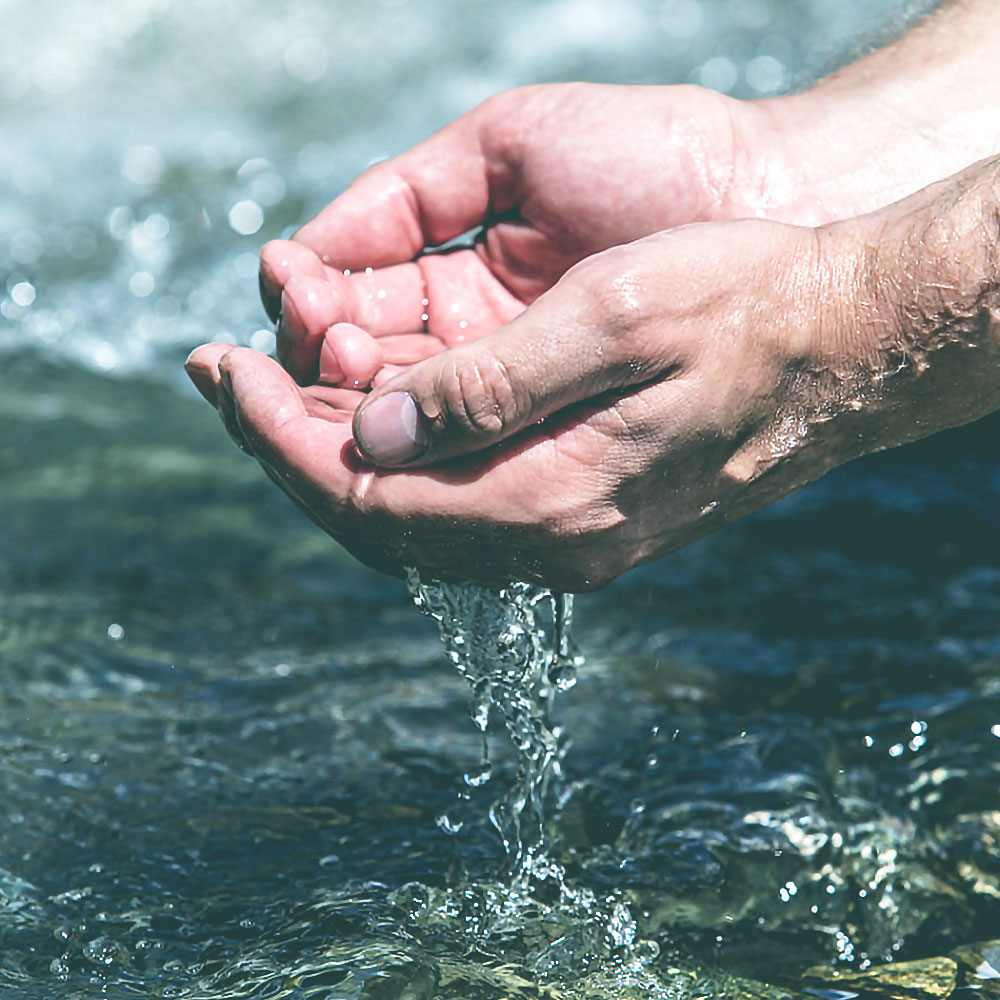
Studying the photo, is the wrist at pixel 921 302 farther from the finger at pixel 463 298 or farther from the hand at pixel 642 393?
the finger at pixel 463 298

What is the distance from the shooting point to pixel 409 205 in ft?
9.02

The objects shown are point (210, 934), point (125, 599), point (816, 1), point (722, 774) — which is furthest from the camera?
point (816, 1)

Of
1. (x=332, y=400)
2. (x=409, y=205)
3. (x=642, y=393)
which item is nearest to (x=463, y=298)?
(x=409, y=205)

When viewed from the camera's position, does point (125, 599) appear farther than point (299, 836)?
Yes

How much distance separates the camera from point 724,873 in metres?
2.55

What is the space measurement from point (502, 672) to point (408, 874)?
17.3 inches

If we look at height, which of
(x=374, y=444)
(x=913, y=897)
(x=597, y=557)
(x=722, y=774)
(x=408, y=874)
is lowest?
(x=913, y=897)

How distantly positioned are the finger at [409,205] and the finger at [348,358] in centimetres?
31

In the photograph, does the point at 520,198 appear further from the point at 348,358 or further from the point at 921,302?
the point at 921,302

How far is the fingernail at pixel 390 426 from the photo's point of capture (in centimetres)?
195

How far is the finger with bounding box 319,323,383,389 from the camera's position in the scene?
238 centimetres

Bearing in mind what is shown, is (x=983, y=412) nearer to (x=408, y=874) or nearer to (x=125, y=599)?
(x=408, y=874)

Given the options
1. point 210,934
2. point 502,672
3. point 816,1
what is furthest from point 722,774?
point 816,1

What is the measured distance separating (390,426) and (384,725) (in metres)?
1.35
